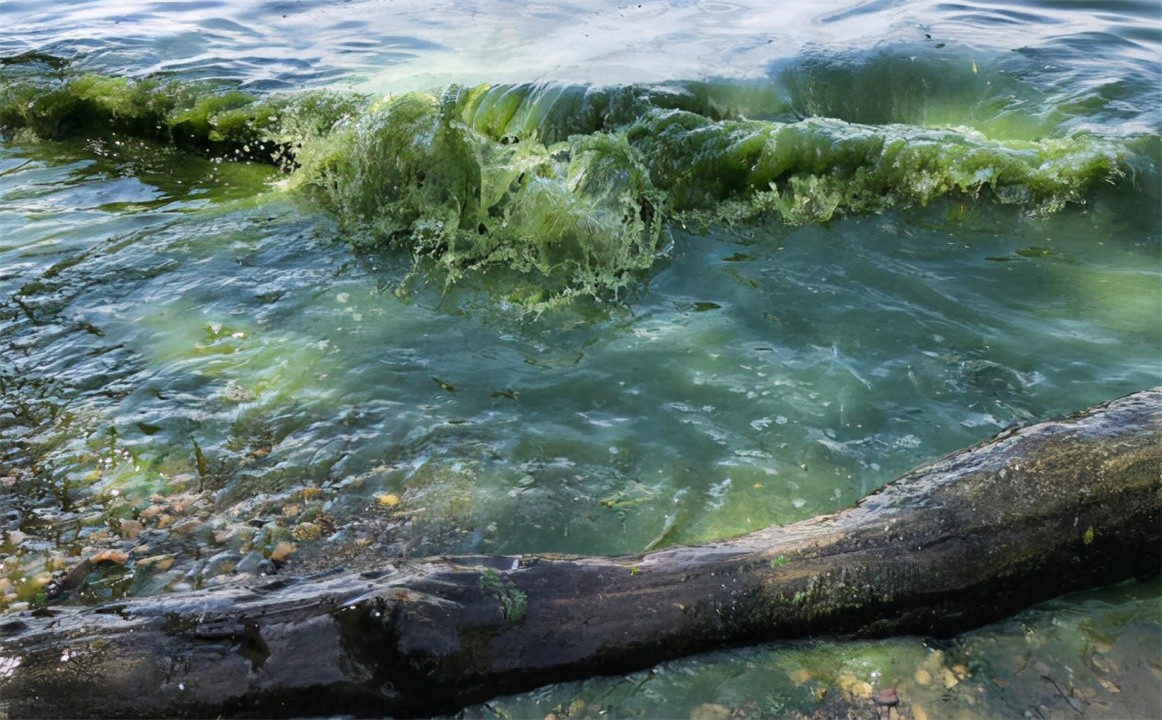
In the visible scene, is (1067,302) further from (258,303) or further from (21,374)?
(21,374)

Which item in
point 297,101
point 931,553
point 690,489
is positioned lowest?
point 690,489

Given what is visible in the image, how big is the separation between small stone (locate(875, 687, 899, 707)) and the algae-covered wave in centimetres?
319

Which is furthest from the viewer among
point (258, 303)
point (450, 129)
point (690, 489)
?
point (450, 129)

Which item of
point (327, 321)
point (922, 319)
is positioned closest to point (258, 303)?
point (327, 321)

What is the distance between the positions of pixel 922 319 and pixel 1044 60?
A: 5038mm

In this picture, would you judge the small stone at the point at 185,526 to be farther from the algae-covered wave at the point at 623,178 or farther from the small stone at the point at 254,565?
the algae-covered wave at the point at 623,178

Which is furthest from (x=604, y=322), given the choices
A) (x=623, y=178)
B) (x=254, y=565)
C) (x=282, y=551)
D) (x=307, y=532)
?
(x=254, y=565)

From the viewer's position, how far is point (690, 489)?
11.9ft

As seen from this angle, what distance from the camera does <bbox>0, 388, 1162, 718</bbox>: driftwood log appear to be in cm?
235

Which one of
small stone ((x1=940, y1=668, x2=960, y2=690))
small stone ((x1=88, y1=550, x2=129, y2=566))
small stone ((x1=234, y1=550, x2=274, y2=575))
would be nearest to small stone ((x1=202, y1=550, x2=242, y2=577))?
small stone ((x1=234, y1=550, x2=274, y2=575))

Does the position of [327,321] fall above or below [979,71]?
below

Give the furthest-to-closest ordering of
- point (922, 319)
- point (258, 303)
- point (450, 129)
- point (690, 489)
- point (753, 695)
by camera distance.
Answer: point (450, 129) < point (258, 303) < point (922, 319) < point (690, 489) < point (753, 695)

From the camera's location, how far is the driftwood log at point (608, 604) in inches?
92.5

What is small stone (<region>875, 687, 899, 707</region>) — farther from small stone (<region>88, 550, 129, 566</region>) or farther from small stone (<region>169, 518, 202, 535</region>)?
small stone (<region>88, 550, 129, 566</region>)
